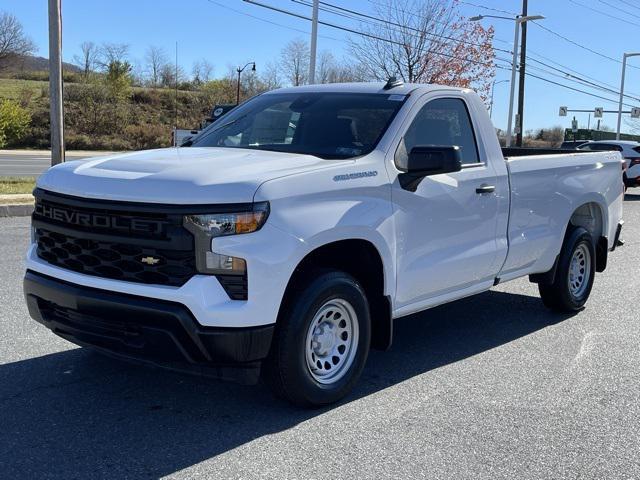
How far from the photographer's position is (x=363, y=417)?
411 centimetres

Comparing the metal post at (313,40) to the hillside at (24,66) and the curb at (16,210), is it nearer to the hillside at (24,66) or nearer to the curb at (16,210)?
the curb at (16,210)

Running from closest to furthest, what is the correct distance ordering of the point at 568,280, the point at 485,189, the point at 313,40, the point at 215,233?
the point at 215,233 → the point at 485,189 → the point at 568,280 → the point at 313,40

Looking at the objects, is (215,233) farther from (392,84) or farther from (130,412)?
(392,84)

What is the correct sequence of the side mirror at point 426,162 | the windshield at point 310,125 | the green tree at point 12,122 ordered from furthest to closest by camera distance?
the green tree at point 12,122 < the windshield at point 310,125 < the side mirror at point 426,162

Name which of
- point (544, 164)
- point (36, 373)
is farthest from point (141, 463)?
point (544, 164)

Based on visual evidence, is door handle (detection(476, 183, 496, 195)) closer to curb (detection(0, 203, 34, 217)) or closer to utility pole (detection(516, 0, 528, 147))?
curb (detection(0, 203, 34, 217))

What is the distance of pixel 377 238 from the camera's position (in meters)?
4.22

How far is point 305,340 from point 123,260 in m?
1.09

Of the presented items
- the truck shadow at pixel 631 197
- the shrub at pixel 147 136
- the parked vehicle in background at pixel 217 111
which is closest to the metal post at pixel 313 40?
the parked vehicle in background at pixel 217 111

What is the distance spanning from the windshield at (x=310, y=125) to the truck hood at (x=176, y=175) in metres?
0.38

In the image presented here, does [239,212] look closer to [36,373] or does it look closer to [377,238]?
[377,238]

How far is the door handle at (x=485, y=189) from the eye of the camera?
5102 mm

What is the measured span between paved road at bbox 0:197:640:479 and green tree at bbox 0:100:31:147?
42327 mm

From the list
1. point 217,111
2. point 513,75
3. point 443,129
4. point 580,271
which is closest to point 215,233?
point 443,129
